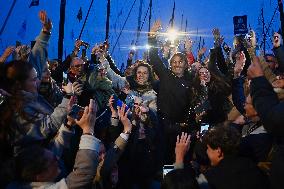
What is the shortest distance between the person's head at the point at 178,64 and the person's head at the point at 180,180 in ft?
12.0

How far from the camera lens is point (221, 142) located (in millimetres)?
3439

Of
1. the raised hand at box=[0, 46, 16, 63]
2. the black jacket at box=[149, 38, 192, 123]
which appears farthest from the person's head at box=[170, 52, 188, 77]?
the raised hand at box=[0, 46, 16, 63]

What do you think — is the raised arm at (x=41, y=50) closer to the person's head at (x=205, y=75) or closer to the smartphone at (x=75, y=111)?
the smartphone at (x=75, y=111)

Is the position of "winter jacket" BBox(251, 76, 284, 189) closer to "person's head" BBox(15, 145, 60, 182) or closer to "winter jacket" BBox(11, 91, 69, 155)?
"person's head" BBox(15, 145, 60, 182)

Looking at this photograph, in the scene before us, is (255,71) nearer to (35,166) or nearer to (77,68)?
(35,166)

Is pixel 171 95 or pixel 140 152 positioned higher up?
pixel 171 95

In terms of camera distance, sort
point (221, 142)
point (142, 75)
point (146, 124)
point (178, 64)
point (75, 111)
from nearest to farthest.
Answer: point (221, 142) < point (75, 111) < point (146, 124) < point (178, 64) < point (142, 75)

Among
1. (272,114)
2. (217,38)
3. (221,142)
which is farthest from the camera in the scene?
(217,38)

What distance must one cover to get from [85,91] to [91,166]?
11.9ft

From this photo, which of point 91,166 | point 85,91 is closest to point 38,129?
point 91,166

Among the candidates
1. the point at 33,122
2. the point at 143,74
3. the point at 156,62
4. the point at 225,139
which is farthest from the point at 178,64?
the point at 33,122

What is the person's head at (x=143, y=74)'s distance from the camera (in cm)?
668

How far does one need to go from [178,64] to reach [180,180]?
379 cm

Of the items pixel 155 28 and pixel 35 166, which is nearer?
pixel 35 166
